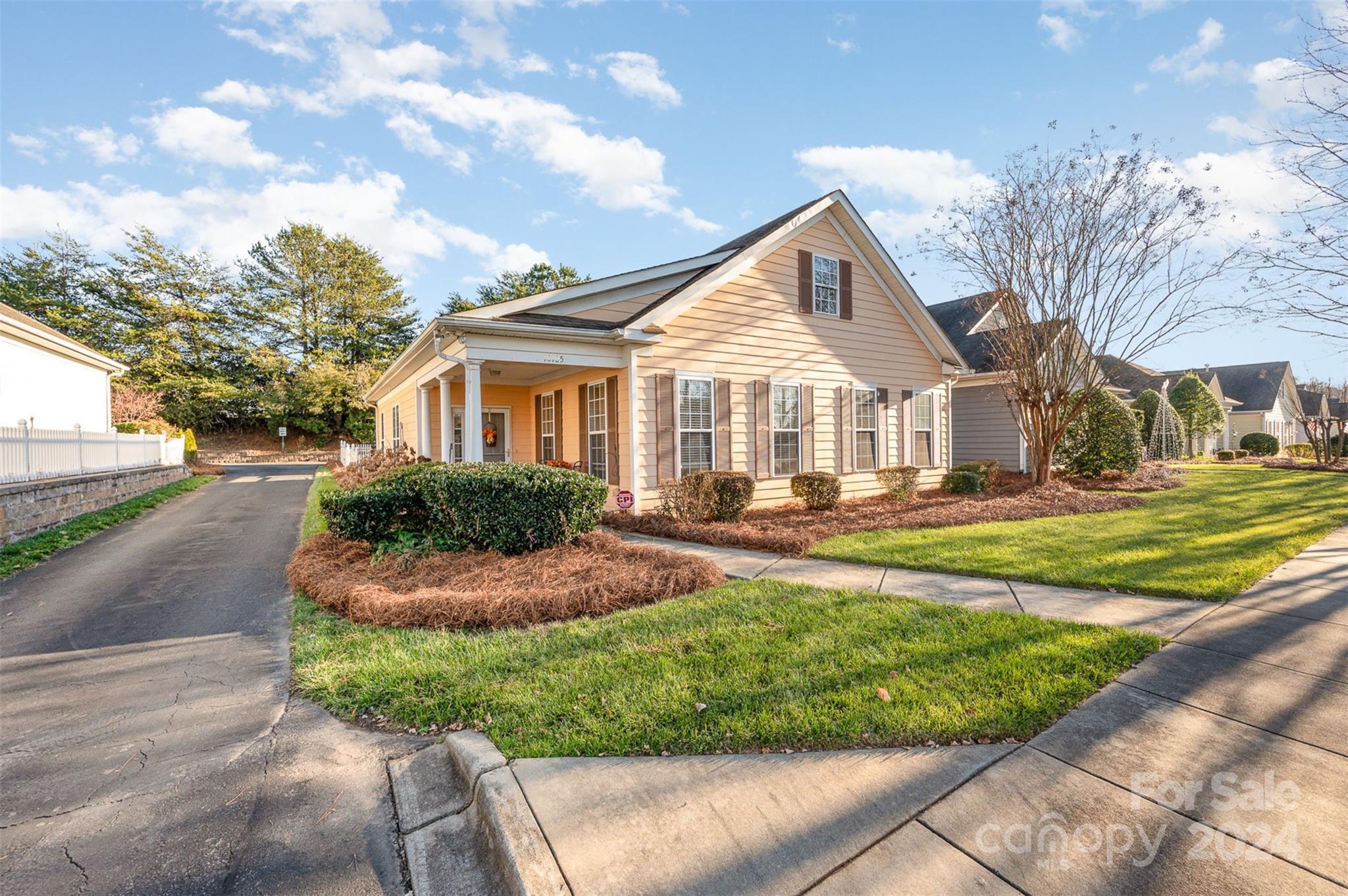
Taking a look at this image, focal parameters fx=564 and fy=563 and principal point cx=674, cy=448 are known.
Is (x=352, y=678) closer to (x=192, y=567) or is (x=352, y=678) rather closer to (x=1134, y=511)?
(x=192, y=567)

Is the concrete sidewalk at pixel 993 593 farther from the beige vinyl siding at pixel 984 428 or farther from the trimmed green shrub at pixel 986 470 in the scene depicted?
the beige vinyl siding at pixel 984 428

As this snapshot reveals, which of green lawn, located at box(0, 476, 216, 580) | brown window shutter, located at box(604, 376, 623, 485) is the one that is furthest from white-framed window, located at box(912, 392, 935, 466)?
green lawn, located at box(0, 476, 216, 580)

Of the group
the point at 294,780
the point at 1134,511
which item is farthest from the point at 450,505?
the point at 1134,511

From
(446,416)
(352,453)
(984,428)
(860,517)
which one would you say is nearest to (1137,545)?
(860,517)

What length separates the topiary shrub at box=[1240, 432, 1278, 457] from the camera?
25375mm

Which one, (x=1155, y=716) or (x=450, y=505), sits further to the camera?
(x=450, y=505)

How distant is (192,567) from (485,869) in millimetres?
7169

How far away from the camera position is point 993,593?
4941 millimetres

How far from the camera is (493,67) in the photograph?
31.5 ft

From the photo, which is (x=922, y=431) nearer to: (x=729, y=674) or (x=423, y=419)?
(x=729, y=674)

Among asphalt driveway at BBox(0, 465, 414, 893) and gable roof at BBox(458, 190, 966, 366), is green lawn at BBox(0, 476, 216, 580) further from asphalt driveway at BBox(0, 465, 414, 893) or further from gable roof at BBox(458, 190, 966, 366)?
gable roof at BBox(458, 190, 966, 366)

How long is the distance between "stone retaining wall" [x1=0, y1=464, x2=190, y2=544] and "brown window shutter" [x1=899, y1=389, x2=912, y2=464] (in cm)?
1519

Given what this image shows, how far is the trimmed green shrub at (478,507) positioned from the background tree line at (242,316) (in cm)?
3052

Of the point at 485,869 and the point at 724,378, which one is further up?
the point at 724,378
